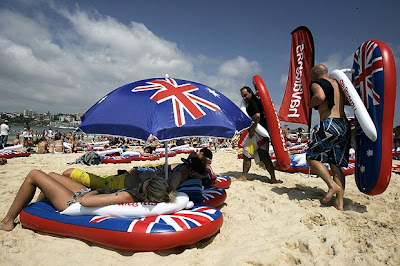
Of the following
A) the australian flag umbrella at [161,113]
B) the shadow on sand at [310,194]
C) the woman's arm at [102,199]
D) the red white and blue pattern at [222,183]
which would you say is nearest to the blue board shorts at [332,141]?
the shadow on sand at [310,194]

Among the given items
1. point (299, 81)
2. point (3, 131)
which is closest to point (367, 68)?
point (299, 81)

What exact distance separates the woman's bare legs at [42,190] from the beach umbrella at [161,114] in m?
0.82

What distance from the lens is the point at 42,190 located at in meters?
2.90

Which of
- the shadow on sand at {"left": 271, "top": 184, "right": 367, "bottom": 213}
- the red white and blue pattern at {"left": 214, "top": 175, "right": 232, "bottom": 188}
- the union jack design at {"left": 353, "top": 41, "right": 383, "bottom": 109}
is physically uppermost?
the union jack design at {"left": 353, "top": 41, "right": 383, "bottom": 109}

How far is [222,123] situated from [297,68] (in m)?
6.10

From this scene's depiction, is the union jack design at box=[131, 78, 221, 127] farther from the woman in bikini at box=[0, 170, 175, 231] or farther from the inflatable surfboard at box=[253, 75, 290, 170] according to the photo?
the inflatable surfboard at box=[253, 75, 290, 170]

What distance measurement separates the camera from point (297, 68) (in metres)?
7.67

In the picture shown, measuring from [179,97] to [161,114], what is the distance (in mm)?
378

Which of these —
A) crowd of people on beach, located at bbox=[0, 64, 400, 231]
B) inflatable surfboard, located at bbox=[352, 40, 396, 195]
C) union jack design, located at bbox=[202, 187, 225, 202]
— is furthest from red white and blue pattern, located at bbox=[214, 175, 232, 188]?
inflatable surfboard, located at bbox=[352, 40, 396, 195]

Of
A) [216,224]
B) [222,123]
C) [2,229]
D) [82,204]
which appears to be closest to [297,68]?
[222,123]

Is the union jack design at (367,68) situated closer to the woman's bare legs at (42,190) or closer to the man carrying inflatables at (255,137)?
the man carrying inflatables at (255,137)

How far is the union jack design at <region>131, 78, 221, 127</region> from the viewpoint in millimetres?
2512

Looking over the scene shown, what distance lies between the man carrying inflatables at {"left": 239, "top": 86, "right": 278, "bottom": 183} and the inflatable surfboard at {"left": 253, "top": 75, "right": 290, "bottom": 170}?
0.60ft

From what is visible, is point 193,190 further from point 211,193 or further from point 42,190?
point 42,190
